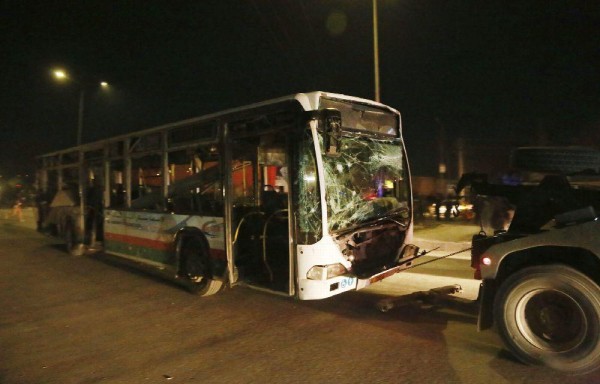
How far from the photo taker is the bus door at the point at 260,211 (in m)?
6.20

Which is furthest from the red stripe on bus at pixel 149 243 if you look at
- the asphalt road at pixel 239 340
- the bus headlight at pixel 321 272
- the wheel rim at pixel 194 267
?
the bus headlight at pixel 321 272

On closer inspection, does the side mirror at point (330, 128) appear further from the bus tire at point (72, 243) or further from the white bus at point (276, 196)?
the bus tire at point (72, 243)

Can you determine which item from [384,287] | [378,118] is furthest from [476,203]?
[384,287]

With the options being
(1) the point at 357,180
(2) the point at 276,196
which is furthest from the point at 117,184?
(1) the point at 357,180

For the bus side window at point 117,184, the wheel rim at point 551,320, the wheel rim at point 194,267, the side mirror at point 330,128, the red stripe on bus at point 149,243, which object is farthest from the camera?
the bus side window at point 117,184

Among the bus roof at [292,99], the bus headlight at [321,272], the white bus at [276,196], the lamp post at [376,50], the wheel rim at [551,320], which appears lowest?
the wheel rim at [551,320]

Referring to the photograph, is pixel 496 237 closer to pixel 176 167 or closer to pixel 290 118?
pixel 290 118

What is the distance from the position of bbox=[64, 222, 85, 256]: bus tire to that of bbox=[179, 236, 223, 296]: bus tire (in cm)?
519

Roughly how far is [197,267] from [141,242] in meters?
2.00

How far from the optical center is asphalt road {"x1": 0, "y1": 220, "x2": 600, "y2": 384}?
4.25 metres

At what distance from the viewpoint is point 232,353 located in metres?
4.86

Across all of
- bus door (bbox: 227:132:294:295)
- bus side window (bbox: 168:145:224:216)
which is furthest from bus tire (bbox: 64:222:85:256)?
bus door (bbox: 227:132:294:295)

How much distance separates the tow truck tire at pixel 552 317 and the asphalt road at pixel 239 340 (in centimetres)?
16

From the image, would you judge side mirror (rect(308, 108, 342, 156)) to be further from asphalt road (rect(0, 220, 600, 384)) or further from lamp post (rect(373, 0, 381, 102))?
lamp post (rect(373, 0, 381, 102))
